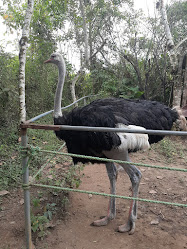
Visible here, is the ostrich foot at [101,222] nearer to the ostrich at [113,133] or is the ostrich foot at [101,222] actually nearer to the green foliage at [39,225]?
the ostrich at [113,133]

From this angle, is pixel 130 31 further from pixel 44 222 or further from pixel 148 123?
pixel 44 222

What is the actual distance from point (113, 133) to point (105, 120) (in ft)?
0.52

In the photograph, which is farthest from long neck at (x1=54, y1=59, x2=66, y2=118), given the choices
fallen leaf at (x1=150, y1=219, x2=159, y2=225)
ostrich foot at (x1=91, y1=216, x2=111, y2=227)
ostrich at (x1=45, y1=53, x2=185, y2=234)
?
fallen leaf at (x1=150, y1=219, x2=159, y2=225)

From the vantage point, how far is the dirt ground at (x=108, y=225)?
2146 mm

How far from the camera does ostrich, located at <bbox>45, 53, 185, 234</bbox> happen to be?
7.06 ft

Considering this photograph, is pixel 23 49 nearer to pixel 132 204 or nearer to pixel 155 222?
pixel 132 204

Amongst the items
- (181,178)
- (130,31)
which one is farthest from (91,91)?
(181,178)

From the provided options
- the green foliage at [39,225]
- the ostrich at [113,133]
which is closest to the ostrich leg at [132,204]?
the ostrich at [113,133]

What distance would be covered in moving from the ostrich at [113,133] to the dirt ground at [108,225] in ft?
0.47

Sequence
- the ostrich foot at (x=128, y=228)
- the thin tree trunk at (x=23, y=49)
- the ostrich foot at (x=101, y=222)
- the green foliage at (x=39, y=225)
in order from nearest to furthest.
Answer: the green foliage at (x=39, y=225), the ostrich foot at (x=128, y=228), the ostrich foot at (x=101, y=222), the thin tree trunk at (x=23, y=49)

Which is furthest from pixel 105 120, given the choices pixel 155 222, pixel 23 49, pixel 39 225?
pixel 23 49

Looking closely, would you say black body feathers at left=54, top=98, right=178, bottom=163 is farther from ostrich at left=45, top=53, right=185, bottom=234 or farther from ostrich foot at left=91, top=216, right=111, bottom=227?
ostrich foot at left=91, top=216, right=111, bottom=227

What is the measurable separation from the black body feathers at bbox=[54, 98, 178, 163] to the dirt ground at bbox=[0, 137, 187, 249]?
70 cm

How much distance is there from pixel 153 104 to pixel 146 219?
132 cm
